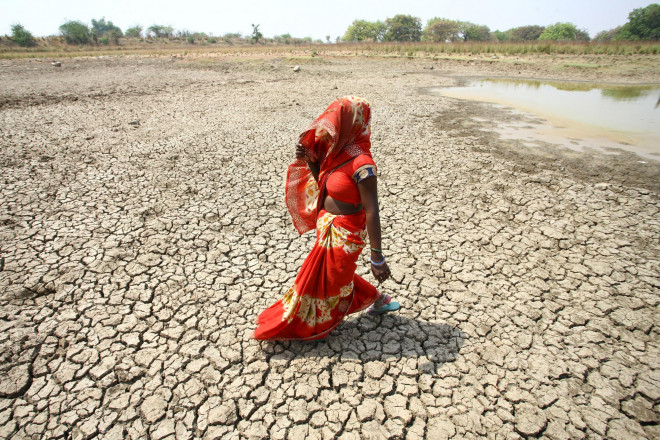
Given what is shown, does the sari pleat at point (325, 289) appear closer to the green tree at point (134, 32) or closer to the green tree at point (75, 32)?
the green tree at point (75, 32)

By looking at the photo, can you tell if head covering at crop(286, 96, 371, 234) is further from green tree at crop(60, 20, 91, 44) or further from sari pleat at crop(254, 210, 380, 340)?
green tree at crop(60, 20, 91, 44)

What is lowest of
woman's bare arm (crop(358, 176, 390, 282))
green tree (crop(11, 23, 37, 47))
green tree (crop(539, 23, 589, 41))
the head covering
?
woman's bare arm (crop(358, 176, 390, 282))

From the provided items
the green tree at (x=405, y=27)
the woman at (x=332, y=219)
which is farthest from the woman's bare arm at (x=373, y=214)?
the green tree at (x=405, y=27)

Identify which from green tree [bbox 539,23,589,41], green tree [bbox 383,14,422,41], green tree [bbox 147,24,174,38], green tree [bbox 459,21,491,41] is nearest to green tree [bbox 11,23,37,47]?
green tree [bbox 147,24,174,38]

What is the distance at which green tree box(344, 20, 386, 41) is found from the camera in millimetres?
73438

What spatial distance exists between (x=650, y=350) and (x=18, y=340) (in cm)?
442

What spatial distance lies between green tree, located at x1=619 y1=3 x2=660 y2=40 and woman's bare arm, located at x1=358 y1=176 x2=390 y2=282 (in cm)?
5847

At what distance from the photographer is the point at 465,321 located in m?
2.55

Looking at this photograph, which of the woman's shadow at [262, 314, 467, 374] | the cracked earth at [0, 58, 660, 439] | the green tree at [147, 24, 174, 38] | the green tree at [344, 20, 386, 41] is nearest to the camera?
the cracked earth at [0, 58, 660, 439]

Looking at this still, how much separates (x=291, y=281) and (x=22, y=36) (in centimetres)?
4876

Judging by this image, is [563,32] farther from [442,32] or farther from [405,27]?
[405,27]

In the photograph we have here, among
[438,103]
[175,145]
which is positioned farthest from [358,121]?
[438,103]

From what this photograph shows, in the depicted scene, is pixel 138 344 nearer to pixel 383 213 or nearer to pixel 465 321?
pixel 465 321

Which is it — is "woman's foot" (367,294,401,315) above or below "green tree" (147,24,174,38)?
below
